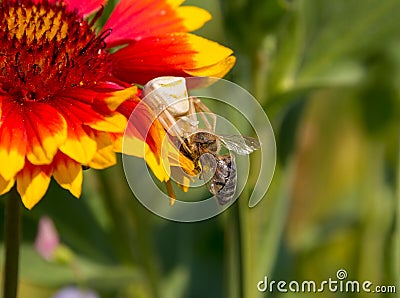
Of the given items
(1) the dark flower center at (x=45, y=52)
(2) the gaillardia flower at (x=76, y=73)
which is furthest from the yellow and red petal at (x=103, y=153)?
(1) the dark flower center at (x=45, y=52)

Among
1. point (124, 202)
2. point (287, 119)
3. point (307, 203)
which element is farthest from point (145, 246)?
point (307, 203)

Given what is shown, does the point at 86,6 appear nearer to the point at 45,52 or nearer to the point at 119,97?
the point at 45,52

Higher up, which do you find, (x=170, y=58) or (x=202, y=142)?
(x=170, y=58)

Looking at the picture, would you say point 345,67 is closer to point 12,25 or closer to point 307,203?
point 307,203

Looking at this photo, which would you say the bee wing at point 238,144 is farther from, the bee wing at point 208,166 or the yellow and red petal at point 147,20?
the yellow and red petal at point 147,20

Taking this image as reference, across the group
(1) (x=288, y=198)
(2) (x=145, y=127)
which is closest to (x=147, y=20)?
(2) (x=145, y=127)

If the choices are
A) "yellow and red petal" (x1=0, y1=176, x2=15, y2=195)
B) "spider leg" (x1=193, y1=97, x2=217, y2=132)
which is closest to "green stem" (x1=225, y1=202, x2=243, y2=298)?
"spider leg" (x1=193, y1=97, x2=217, y2=132)
